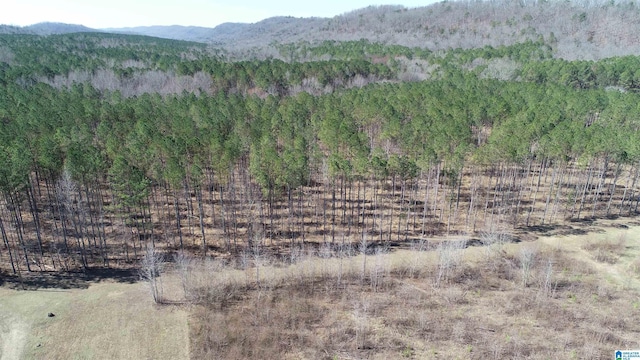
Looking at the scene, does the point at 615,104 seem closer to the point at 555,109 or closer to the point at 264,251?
the point at 555,109

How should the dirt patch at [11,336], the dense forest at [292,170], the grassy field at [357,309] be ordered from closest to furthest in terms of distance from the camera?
the dirt patch at [11,336], the grassy field at [357,309], the dense forest at [292,170]

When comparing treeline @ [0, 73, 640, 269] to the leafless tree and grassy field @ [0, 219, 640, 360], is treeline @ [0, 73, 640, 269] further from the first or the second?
grassy field @ [0, 219, 640, 360]

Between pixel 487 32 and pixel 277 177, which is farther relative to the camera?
pixel 487 32

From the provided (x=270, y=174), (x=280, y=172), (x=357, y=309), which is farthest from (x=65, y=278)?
(x=357, y=309)

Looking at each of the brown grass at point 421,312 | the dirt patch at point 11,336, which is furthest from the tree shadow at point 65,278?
the brown grass at point 421,312

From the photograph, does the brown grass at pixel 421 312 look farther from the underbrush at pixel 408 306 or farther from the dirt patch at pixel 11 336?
the dirt patch at pixel 11 336

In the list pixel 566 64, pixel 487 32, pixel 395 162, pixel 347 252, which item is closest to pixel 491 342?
pixel 347 252
